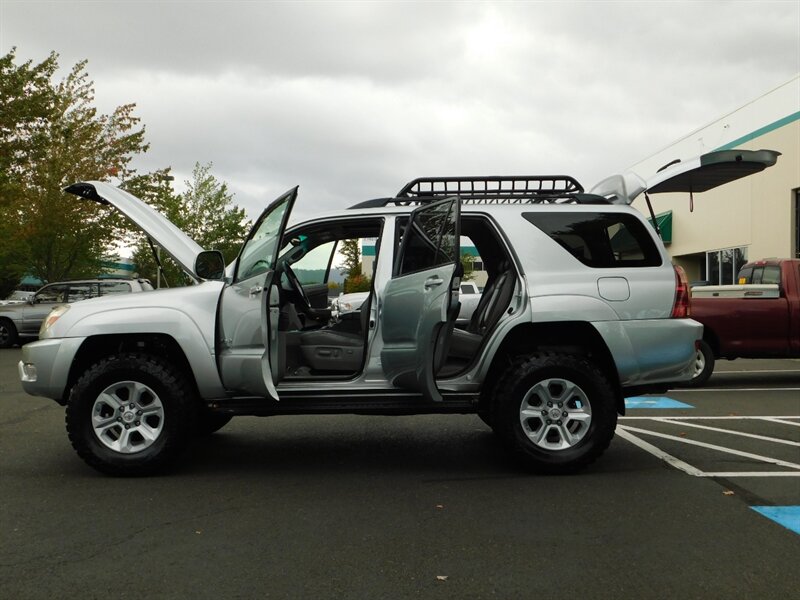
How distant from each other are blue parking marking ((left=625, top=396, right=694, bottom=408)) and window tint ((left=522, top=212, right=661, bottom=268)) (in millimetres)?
3780

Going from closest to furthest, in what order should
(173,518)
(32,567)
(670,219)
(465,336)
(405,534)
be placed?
1. (32,567)
2. (405,534)
3. (173,518)
4. (465,336)
5. (670,219)

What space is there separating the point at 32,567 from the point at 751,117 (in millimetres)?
26736

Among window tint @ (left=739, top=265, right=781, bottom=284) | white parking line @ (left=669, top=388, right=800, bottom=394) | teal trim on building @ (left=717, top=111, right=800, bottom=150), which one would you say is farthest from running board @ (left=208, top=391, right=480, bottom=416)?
teal trim on building @ (left=717, top=111, right=800, bottom=150)

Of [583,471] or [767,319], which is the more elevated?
[767,319]

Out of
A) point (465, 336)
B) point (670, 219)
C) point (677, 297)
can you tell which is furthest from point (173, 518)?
point (670, 219)

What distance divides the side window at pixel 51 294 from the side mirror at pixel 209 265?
47.9ft

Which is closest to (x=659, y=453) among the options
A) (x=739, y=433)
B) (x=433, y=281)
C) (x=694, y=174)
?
(x=739, y=433)

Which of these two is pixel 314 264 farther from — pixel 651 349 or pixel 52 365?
pixel 651 349

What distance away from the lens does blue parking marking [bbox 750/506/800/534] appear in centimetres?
430

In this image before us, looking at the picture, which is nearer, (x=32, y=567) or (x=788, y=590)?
(x=788, y=590)

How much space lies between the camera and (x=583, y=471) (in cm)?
566

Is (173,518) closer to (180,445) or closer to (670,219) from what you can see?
(180,445)

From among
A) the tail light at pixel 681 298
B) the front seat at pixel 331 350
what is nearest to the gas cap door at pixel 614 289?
the tail light at pixel 681 298

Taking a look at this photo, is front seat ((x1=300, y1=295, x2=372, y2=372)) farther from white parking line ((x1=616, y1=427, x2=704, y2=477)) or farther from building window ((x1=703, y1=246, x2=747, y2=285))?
building window ((x1=703, y1=246, x2=747, y2=285))
